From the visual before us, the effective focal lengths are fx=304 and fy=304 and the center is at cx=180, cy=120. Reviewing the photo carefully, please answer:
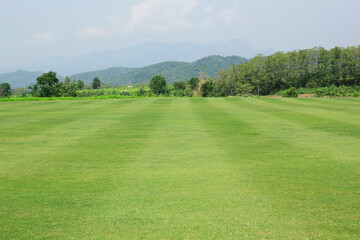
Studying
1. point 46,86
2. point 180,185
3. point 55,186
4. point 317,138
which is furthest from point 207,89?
point 55,186

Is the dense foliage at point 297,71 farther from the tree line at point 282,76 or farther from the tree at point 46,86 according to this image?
the tree at point 46,86

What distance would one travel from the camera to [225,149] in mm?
8344

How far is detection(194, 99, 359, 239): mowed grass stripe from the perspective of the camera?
3973mm

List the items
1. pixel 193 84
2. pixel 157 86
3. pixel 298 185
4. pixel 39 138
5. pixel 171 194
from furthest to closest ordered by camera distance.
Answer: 1. pixel 157 86
2. pixel 193 84
3. pixel 39 138
4. pixel 298 185
5. pixel 171 194

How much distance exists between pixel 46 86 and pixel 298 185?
51187 mm

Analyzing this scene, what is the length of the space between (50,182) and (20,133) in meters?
6.13

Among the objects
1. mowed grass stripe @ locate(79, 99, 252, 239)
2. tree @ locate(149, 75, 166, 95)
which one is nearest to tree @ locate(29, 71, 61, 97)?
tree @ locate(149, 75, 166, 95)

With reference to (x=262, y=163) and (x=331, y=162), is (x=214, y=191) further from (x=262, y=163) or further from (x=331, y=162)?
(x=331, y=162)

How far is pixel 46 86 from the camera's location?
164 ft

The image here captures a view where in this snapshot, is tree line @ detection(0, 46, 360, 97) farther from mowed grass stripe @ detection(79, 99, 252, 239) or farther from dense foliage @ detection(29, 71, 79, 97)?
mowed grass stripe @ detection(79, 99, 252, 239)

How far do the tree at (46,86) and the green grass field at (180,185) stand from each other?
140 feet

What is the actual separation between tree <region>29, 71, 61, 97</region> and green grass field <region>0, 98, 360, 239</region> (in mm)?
42604

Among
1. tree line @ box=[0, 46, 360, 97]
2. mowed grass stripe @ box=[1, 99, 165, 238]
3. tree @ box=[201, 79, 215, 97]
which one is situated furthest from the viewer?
tree line @ box=[0, 46, 360, 97]

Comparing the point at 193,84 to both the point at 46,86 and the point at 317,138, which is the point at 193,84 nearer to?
the point at 46,86
